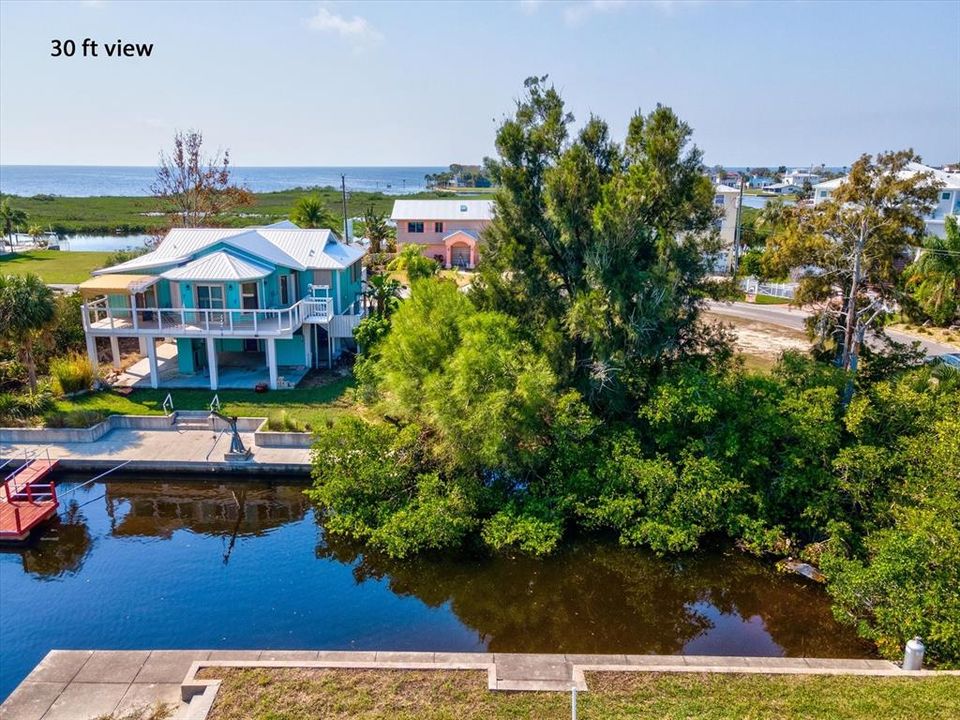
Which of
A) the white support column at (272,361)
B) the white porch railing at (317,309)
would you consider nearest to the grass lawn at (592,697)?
the white support column at (272,361)

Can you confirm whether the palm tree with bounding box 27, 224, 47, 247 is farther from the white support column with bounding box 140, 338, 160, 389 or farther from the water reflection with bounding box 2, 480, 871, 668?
the water reflection with bounding box 2, 480, 871, 668

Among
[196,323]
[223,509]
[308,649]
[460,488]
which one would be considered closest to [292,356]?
[196,323]

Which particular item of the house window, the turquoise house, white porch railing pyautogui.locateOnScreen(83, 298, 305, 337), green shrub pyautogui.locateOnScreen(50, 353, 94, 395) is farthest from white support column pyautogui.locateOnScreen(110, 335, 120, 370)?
the house window

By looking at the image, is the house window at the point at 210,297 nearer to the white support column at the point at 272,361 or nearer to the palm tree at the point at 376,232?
the white support column at the point at 272,361

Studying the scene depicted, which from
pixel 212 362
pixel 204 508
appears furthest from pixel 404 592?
pixel 212 362

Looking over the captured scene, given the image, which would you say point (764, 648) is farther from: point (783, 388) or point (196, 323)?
point (196, 323)

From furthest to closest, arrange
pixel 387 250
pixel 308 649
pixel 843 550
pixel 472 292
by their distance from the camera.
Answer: pixel 387 250, pixel 472 292, pixel 843 550, pixel 308 649

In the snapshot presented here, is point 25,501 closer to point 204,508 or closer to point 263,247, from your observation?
point 204,508
